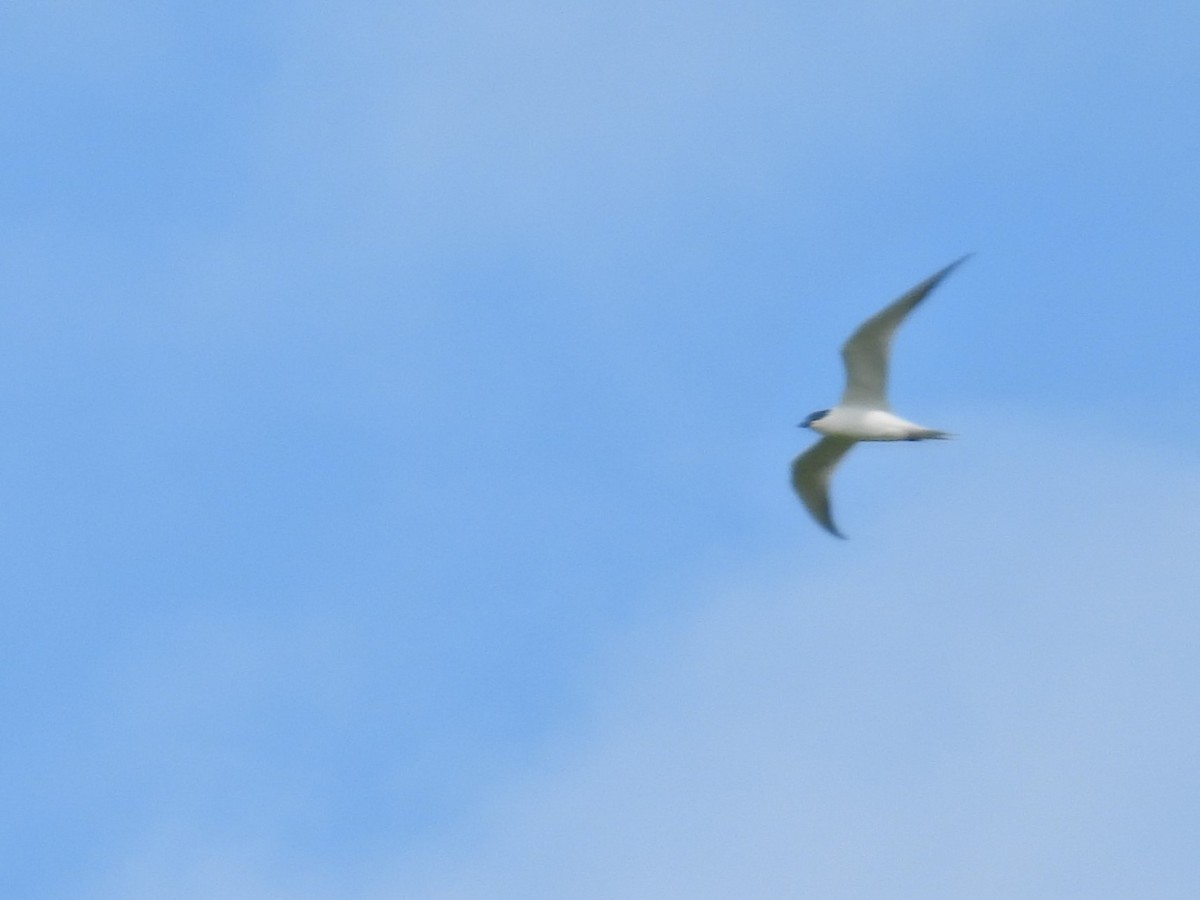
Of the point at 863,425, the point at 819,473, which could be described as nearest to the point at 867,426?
the point at 863,425

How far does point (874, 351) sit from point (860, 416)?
1602mm

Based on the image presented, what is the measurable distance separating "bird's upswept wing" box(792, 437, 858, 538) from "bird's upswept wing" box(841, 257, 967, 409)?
1.42 metres

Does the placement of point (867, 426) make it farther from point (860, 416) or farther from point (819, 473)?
point (819, 473)

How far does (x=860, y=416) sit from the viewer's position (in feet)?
135

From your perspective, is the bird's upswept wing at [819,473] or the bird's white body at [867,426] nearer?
the bird's white body at [867,426]

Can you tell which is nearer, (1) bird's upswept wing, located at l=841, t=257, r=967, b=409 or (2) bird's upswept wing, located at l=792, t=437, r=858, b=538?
(1) bird's upswept wing, located at l=841, t=257, r=967, b=409

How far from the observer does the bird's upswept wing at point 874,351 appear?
38.4 meters

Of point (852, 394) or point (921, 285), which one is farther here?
point (852, 394)

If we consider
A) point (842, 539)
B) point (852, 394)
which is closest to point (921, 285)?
point (852, 394)

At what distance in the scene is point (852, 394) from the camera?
40812 millimetres

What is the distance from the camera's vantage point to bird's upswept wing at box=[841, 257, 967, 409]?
126ft

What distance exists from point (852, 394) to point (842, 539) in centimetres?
302

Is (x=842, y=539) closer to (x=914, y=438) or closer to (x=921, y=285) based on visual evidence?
(x=914, y=438)

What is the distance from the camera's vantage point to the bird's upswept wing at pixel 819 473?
42344 millimetres
